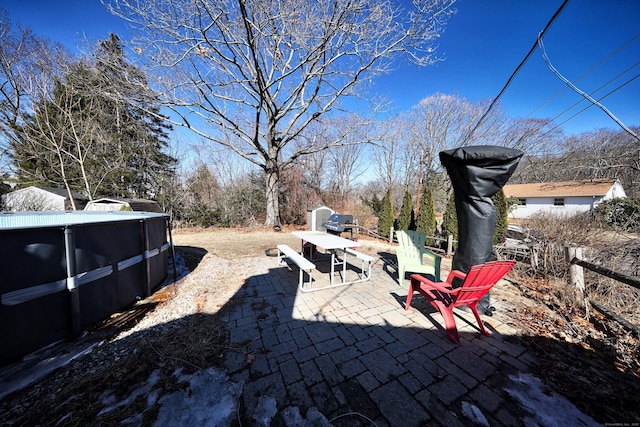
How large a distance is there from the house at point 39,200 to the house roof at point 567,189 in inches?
1469

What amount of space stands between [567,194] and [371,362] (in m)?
28.8

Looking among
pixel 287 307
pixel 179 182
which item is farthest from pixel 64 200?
pixel 287 307

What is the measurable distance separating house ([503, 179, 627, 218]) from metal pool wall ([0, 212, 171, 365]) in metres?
22.8

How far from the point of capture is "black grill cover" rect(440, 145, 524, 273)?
266 centimetres

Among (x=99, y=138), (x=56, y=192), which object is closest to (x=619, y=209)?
(x=99, y=138)

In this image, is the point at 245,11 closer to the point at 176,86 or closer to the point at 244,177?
the point at 176,86

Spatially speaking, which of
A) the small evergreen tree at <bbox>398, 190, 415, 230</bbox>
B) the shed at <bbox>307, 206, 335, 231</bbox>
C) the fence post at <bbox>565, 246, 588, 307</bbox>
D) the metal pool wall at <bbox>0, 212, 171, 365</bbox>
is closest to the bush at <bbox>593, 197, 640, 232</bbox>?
the small evergreen tree at <bbox>398, 190, 415, 230</bbox>

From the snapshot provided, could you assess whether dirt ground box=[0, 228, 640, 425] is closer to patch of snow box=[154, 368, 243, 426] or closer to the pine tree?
patch of snow box=[154, 368, 243, 426]

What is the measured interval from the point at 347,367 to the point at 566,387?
6.03 ft

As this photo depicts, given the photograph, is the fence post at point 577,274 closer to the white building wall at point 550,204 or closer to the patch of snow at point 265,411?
the patch of snow at point 265,411

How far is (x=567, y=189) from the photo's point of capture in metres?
20.5

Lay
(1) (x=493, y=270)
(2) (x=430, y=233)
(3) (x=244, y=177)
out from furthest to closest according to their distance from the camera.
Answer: (3) (x=244, y=177), (2) (x=430, y=233), (1) (x=493, y=270)

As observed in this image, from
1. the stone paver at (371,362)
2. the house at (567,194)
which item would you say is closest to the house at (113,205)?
the stone paver at (371,362)

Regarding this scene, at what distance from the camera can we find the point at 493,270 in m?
2.42
